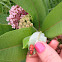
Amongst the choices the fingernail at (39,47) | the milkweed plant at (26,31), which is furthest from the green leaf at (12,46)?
→ the fingernail at (39,47)

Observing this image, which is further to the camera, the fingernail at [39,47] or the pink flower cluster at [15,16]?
the pink flower cluster at [15,16]

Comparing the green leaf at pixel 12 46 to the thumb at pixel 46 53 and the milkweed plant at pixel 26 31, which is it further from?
the thumb at pixel 46 53

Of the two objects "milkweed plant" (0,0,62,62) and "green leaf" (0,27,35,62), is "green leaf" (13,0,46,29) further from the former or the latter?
"green leaf" (0,27,35,62)

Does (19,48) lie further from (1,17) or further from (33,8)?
(1,17)

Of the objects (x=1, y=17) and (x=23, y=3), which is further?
(x=1, y=17)

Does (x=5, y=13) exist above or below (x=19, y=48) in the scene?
above

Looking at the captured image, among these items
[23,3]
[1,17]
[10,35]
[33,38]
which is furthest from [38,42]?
[1,17]

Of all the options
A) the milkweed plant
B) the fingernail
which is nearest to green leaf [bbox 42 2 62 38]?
the milkweed plant
